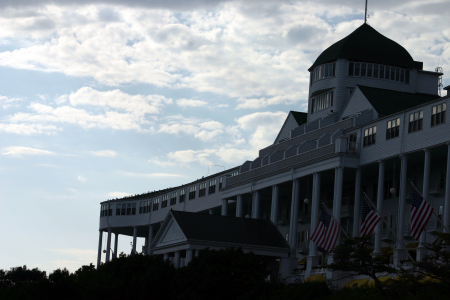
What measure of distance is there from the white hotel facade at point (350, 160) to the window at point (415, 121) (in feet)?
0.26

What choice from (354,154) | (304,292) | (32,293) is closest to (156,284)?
(32,293)

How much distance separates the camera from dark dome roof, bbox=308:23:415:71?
74.8 m

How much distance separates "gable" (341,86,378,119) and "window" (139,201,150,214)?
150 feet

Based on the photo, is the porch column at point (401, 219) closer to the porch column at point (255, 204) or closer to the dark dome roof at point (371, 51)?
the porch column at point (255, 204)

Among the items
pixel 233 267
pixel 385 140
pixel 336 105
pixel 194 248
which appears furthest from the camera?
pixel 336 105

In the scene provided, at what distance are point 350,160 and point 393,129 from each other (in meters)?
5.12

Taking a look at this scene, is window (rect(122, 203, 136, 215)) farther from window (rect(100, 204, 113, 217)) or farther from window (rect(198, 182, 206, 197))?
window (rect(198, 182, 206, 197))

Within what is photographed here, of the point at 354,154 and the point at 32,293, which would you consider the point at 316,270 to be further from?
the point at 32,293

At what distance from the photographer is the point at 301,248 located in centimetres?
7500

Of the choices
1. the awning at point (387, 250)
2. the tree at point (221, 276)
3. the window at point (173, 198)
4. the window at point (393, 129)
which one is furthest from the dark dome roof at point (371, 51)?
the window at point (173, 198)

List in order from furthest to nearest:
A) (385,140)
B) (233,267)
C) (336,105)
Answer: (336,105) → (385,140) → (233,267)

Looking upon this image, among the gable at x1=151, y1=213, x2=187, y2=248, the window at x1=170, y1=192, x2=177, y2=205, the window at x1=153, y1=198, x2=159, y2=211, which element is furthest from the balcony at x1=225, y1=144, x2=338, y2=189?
the window at x1=153, y1=198, x2=159, y2=211

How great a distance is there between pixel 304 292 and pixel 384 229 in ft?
54.2

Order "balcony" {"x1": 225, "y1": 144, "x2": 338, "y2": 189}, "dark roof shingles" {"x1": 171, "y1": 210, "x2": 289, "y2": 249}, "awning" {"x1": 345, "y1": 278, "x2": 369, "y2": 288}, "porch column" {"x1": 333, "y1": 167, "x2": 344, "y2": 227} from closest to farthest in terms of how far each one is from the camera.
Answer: "awning" {"x1": 345, "y1": 278, "x2": 369, "y2": 288}, "porch column" {"x1": 333, "y1": 167, "x2": 344, "y2": 227}, "balcony" {"x1": 225, "y1": 144, "x2": 338, "y2": 189}, "dark roof shingles" {"x1": 171, "y1": 210, "x2": 289, "y2": 249}
